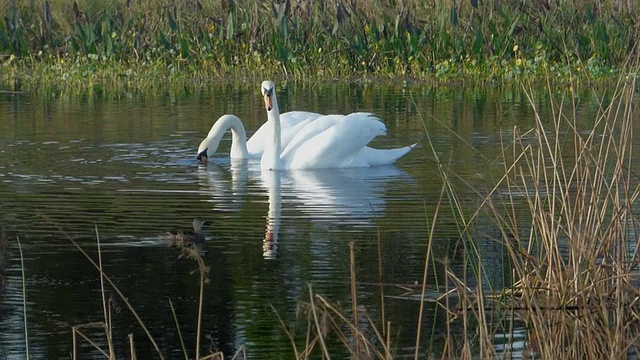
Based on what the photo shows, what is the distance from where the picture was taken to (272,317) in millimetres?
6539

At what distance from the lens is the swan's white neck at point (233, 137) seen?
13.1 meters

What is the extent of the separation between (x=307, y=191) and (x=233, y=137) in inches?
99.5

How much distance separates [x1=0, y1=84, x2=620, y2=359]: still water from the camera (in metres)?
6.50

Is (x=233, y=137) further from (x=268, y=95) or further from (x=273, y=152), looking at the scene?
(x=273, y=152)

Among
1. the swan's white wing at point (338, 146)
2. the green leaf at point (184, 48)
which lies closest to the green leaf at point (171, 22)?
the green leaf at point (184, 48)

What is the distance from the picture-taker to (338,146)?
1227 cm

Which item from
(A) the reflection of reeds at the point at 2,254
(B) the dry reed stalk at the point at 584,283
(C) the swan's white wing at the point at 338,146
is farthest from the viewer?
(C) the swan's white wing at the point at 338,146

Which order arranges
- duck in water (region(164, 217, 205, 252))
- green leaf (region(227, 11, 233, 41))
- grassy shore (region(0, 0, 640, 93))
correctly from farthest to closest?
green leaf (region(227, 11, 233, 41)) < grassy shore (region(0, 0, 640, 93)) < duck in water (region(164, 217, 205, 252))

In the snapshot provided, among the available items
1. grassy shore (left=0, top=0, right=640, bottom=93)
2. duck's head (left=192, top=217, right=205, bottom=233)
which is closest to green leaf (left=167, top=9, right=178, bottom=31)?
grassy shore (left=0, top=0, right=640, bottom=93)

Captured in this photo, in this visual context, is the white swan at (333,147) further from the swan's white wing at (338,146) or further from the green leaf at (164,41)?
the green leaf at (164,41)

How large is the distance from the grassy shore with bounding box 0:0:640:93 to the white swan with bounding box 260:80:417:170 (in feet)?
24.4

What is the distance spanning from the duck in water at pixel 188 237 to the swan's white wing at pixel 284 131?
16.2 ft

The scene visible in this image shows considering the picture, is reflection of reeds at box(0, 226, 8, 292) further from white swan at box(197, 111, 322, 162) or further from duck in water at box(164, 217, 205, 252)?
white swan at box(197, 111, 322, 162)

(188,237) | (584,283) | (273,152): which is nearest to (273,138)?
(273,152)
